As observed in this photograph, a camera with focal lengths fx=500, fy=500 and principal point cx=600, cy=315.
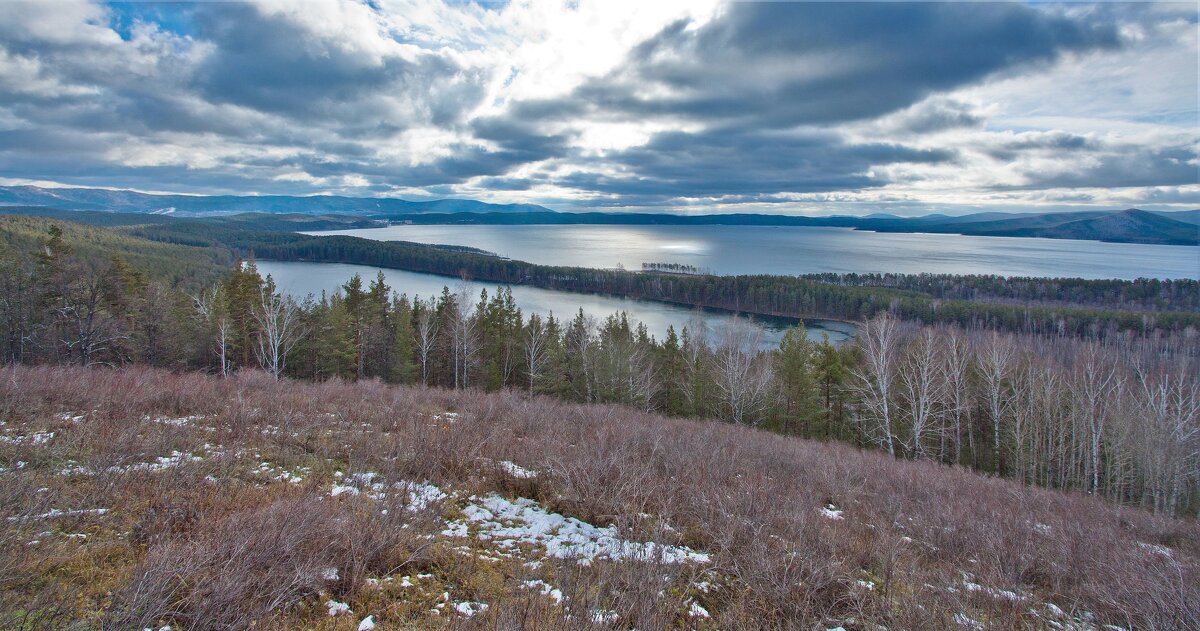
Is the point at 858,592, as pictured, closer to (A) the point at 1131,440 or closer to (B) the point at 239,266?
(A) the point at 1131,440

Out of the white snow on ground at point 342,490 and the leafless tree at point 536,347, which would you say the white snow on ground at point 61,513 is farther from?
the leafless tree at point 536,347

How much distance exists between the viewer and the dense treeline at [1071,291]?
9362 centimetres

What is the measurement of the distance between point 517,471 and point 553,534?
1.59 metres

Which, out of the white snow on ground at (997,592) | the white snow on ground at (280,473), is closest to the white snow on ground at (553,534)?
the white snow on ground at (280,473)

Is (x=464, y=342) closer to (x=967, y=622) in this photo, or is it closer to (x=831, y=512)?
(x=831, y=512)

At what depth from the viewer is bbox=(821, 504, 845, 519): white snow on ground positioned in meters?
6.67

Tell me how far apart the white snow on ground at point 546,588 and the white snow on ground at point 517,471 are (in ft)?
7.42

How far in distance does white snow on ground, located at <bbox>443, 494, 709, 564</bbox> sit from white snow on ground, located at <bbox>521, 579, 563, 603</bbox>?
0.37 m

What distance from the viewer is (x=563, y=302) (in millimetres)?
87688

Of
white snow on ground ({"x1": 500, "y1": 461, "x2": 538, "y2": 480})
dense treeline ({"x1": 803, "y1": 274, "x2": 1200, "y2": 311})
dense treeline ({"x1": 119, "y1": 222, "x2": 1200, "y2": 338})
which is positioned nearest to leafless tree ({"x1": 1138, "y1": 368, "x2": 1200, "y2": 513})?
white snow on ground ({"x1": 500, "y1": 461, "x2": 538, "y2": 480})

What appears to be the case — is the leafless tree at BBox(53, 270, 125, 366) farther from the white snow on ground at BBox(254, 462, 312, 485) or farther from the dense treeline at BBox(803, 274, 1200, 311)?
the dense treeline at BBox(803, 274, 1200, 311)

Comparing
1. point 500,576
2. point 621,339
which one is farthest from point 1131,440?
point 500,576

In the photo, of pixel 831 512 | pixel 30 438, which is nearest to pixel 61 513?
pixel 30 438

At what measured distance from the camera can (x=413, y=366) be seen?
30797 millimetres
